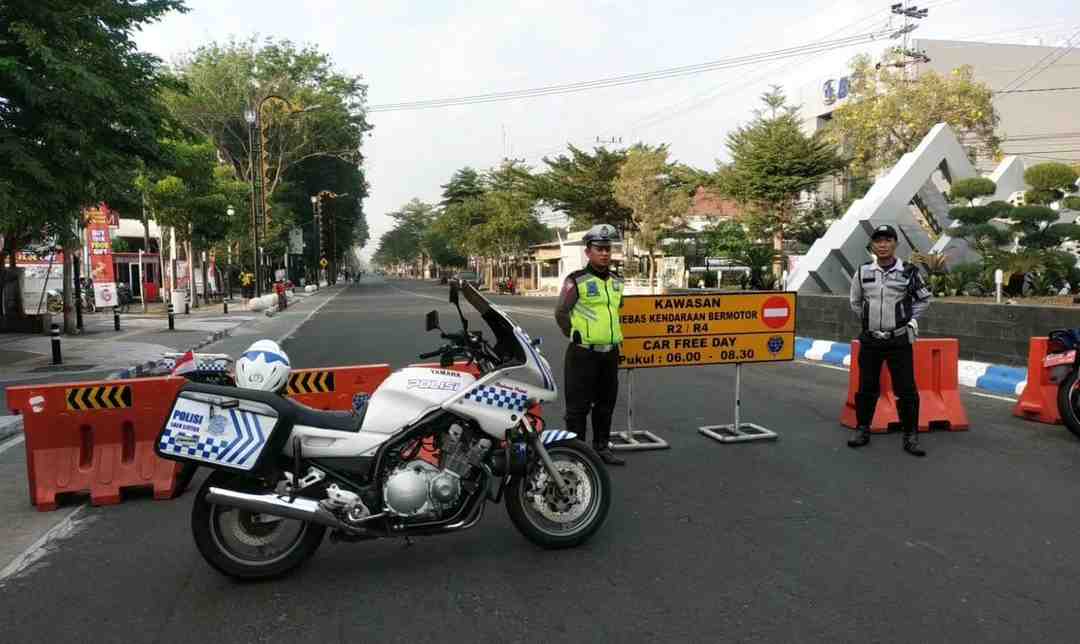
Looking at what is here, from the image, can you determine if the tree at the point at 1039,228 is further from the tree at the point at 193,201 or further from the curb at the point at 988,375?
the tree at the point at 193,201

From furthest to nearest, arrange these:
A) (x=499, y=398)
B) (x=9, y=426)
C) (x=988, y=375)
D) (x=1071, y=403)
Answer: (x=988, y=375) → (x=9, y=426) → (x=1071, y=403) → (x=499, y=398)

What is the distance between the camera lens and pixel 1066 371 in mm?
7086

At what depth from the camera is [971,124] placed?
29.1 meters

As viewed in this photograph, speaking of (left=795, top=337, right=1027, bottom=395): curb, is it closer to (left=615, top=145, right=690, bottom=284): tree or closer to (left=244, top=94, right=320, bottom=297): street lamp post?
(left=615, top=145, right=690, bottom=284): tree

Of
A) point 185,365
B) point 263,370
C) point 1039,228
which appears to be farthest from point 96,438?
point 1039,228

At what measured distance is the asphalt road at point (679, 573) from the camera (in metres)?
3.38

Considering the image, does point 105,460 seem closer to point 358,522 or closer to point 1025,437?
Answer: point 358,522

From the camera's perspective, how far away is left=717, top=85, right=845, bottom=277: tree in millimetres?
29969

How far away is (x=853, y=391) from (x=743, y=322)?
132 centimetres

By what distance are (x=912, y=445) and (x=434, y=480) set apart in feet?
14.6

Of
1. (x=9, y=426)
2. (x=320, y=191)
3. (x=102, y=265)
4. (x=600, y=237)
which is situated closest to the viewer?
(x=600, y=237)

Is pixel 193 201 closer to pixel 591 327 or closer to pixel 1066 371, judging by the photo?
pixel 591 327

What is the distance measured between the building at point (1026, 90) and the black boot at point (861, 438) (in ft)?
186

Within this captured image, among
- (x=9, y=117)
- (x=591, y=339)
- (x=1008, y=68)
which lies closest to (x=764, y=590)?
(x=591, y=339)
